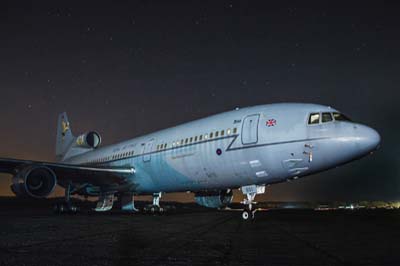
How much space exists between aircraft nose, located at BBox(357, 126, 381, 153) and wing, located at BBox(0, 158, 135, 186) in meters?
14.1

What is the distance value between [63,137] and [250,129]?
105 ft

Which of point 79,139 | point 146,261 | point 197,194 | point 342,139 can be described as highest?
point 79,139

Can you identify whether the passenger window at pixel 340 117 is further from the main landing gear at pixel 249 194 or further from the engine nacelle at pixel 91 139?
the engine nacelle at pixel 91 139

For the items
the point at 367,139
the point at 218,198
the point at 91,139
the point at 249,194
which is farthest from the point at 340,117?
the point at 91,139

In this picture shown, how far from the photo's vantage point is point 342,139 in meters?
15.2

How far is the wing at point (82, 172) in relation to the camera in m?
23.5

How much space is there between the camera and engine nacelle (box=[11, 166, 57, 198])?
70.7 ft

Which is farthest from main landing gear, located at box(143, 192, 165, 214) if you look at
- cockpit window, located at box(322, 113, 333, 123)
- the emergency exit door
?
A: cockpit window, located at box(322, 113, 333, 123)

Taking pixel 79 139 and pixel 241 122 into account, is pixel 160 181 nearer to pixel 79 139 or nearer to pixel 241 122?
pixel 241 122

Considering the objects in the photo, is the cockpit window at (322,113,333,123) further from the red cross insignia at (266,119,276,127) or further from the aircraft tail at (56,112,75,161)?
the aircraft tail at (56,112,75,161)

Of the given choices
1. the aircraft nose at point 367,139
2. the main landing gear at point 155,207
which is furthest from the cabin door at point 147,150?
the aircraft nose at point 367,139

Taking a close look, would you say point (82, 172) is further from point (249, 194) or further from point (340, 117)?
point (340, 117)

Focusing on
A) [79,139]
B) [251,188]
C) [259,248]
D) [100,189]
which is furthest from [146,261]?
[79,139]

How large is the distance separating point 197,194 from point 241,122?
776 centimetres
